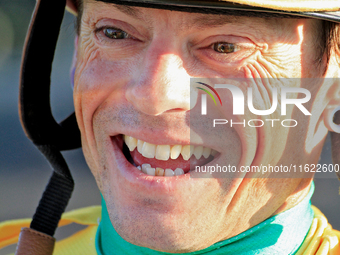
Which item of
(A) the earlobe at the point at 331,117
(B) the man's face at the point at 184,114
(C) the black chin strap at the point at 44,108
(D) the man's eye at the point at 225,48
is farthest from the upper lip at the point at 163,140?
(C) the black chin strap at the point at 44,108

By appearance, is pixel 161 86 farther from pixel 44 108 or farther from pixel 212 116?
pixel 44 108

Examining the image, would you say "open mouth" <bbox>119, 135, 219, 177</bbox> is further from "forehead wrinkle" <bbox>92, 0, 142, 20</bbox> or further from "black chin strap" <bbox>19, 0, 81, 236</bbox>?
"black chin strap" <bbox>19, 0, 81, 236</bbox>

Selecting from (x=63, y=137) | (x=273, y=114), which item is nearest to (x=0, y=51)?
(x=63, y=137)

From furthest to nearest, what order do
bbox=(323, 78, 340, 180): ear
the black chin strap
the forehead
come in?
1. the black chin strap
2. bbox=(323, 78, 340, 180): ear
3. the forehead

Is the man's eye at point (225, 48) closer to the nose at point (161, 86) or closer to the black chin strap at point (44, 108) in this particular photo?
the nose at point (161, 86)

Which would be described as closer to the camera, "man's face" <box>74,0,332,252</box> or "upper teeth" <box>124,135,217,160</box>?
"man's face" <box>74,0,332,252</box>

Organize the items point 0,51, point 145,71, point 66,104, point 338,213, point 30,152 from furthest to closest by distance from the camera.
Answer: point 0,51
point 66,104
point 30,152
point 338,213
point 145,71

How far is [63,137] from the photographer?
7.82 ft

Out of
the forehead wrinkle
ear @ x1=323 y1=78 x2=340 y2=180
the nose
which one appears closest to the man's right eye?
the forehead wrinkle

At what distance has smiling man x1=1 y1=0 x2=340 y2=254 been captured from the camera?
1588 millimetres

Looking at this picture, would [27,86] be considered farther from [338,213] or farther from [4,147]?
[4,147]

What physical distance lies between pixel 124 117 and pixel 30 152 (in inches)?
188

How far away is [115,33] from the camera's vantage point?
5.92 ft

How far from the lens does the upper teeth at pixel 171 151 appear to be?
67.7 inches
